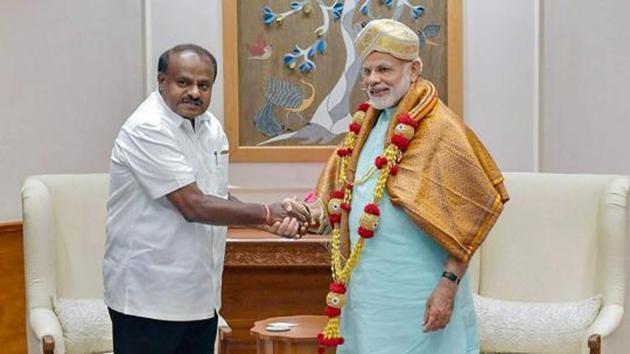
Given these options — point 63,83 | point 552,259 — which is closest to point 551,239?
point 552,259

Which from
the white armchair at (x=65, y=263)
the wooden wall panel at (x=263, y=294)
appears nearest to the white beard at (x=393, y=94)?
the white armchair at (x=65, y=263)

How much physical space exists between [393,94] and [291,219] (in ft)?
2.04

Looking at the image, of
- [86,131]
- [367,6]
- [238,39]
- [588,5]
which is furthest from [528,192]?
[86,131]

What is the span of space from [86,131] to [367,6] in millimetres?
1424

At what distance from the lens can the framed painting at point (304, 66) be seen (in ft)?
16.9

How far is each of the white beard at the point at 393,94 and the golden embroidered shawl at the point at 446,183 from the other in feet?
0.07

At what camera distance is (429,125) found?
10.3ft

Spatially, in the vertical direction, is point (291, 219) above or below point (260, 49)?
below

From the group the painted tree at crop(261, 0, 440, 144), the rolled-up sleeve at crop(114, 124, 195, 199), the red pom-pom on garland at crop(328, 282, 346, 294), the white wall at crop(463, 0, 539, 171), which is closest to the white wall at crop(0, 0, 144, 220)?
the painted tree at crop(261, 0, 440, 144)

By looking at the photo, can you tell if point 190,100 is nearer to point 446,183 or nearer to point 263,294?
point 446,183

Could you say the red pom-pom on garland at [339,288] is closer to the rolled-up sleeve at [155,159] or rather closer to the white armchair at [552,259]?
the rolled-up sleeve at [155,159]

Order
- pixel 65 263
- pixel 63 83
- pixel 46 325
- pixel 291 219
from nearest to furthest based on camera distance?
1. pixel 291 219
2. pixel 46 325
3. pixel 65 263
4. pixel 63 83

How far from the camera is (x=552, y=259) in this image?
435cm

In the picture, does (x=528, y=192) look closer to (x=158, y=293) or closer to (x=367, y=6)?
(x=367, y=6)
